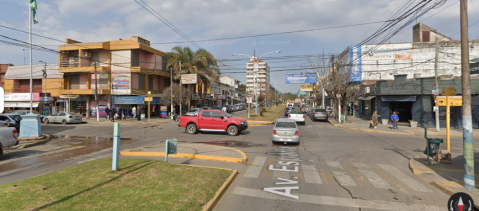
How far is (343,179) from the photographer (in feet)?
24.4

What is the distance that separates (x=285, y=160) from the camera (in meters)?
9.99

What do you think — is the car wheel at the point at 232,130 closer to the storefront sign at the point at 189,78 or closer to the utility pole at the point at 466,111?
the utility pole at the point at 466,111

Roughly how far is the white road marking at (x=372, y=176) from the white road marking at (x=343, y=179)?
1.81 feet

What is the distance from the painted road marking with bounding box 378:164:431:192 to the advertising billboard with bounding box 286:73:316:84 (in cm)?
3441

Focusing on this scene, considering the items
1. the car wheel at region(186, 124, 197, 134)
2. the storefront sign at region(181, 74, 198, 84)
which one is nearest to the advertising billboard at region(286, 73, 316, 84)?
the storefront sign at region(181, 74, 198, 84)

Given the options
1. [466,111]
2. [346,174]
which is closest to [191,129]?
[346,174]

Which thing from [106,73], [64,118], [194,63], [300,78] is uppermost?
[194,63]

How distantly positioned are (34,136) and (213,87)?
43242mm

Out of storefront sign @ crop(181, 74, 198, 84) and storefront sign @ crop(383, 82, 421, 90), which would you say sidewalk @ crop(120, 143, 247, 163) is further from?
storefront sign @ crop(181, 74, 198, 84)

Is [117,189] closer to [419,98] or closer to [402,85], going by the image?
[402,85]

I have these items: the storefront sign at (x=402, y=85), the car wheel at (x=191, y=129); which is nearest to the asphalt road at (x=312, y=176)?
the car wheel at (x=191, y=129)

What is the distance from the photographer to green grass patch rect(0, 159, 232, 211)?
4480mm

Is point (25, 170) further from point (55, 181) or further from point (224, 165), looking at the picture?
point (224, 165)

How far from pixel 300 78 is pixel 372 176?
120ft
